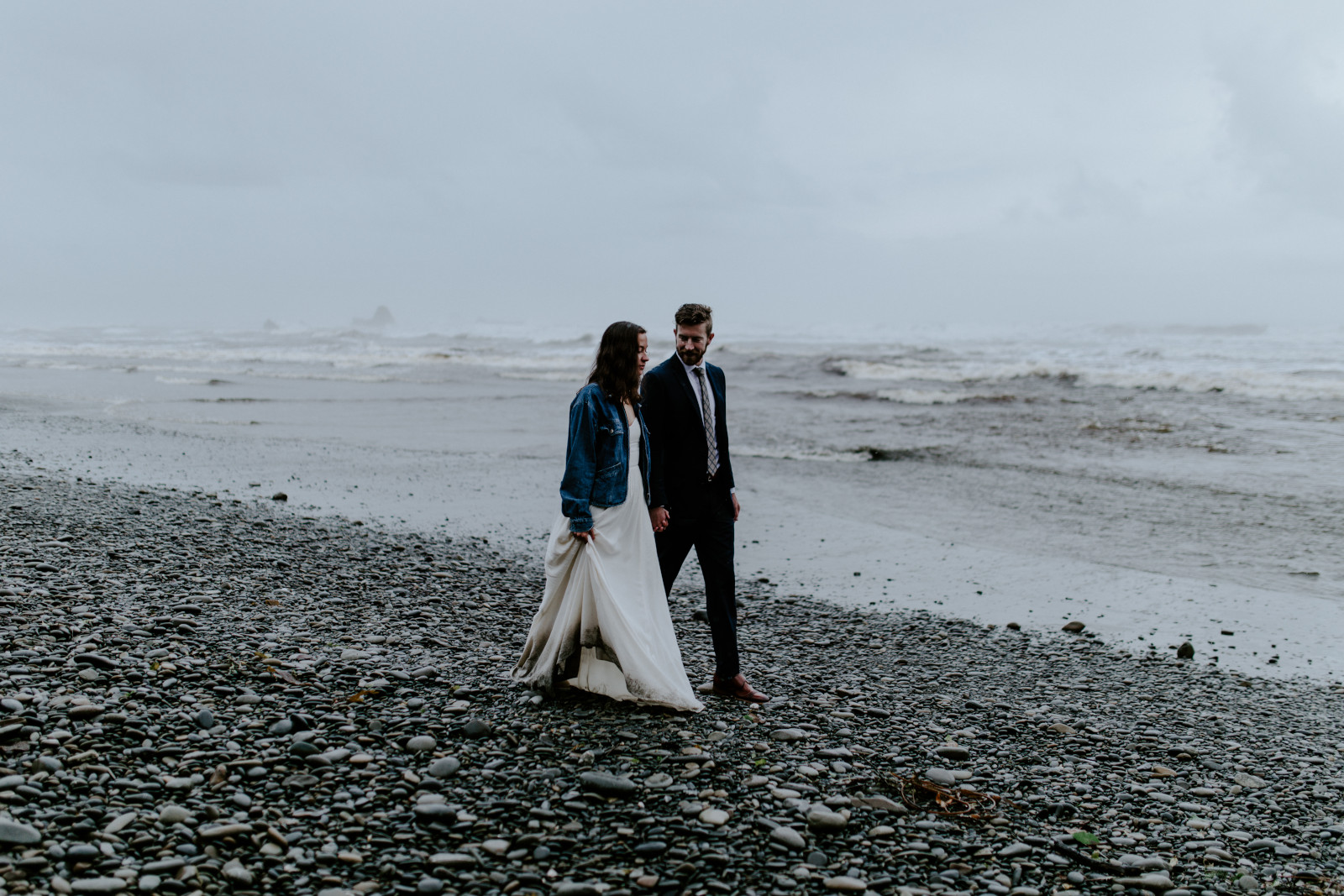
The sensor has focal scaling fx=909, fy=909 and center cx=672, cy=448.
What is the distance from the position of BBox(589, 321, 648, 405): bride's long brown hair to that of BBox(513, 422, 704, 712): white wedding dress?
255 millimetres

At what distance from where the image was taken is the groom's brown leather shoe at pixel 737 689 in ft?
18.3

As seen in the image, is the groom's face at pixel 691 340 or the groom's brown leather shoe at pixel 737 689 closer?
the groom's face at pixel 691 340

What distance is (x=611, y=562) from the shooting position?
5059 mm

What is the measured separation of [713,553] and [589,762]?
60.0 inches

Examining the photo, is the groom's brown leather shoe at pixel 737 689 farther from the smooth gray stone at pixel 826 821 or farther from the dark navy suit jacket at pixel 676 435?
the smooth gray stone at pixel 826 821

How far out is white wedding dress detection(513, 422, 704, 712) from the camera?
4.99 metres

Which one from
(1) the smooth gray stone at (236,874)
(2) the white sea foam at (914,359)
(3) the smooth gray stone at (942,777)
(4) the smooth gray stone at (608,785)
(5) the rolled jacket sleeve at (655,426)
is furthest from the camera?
(2) the white sea foam at (914,359)

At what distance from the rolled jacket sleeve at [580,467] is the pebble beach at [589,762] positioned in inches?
43.2

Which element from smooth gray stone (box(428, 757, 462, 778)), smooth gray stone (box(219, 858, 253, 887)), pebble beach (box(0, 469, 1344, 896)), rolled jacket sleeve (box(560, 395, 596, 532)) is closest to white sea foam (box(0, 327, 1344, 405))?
pebble beach (box(0, 469, 1344, 896))

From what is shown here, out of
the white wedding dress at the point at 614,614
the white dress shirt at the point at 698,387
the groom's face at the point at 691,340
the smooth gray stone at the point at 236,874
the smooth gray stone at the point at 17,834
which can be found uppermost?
the groom's face at the point at 691,340

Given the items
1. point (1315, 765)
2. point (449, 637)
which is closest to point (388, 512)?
point (449, 637)

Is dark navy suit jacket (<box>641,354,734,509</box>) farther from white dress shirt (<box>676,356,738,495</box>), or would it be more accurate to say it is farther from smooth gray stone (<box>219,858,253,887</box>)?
smooth gray stone (<box>219,858,253,887</box>)

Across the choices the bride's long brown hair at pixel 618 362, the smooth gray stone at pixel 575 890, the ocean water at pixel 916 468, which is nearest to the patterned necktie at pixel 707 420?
the bride's long brown hair at pixel 618 362

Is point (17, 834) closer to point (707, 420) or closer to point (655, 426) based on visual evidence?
point (655, 426)
